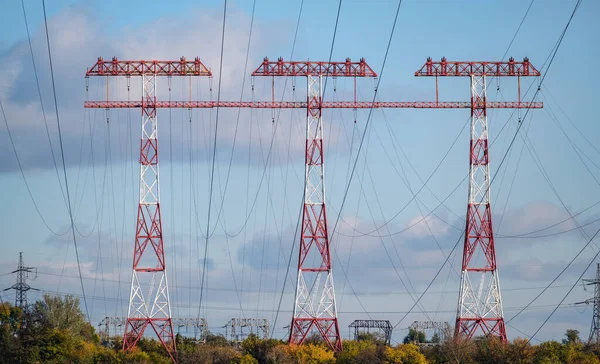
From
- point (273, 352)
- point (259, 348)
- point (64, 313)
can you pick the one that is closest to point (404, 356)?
point (273, 352)

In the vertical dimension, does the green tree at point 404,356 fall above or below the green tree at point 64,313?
below

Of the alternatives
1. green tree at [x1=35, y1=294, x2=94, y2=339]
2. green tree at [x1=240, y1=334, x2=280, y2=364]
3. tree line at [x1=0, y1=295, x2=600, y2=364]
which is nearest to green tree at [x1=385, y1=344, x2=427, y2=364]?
tree line at [x1=0, y1=295, x2=600, y2=364]

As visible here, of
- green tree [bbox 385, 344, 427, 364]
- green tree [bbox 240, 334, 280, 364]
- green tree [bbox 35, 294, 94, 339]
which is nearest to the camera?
green tree [bbox 385, 344, 427, 364]

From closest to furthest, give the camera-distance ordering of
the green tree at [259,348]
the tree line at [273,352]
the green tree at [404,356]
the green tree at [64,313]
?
the tree line at [273,352]
the green tree at [404,356]
the green tree at [259,348]
the green tree at [64,313]

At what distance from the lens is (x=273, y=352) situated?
116 meters

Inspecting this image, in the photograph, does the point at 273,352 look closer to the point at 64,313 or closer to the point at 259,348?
the point at 259,348

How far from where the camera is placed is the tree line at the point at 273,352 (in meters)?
104

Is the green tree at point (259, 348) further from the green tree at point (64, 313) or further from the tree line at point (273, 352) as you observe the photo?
the green tree at point (64, 313)

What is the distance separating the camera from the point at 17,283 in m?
150

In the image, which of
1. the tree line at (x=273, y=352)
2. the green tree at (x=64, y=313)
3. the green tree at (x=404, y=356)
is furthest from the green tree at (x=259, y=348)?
the green tree at (x=64, y=313)

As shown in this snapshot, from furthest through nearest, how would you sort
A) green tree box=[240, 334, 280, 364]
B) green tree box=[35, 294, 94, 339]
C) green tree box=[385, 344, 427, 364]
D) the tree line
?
green tree box=[35, 294, 94, 339] → green tree box=[240, 334, 280, 364] → green tree box=[385, 344, 427, 364] → the tree line

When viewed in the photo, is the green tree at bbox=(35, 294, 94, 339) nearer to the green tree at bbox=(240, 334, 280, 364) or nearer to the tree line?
the tree line

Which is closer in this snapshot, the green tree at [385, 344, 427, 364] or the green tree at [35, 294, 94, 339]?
the green tree at [385, 344, 427, 364]

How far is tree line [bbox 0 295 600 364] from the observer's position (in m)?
104
